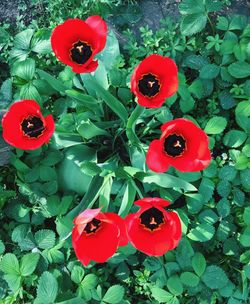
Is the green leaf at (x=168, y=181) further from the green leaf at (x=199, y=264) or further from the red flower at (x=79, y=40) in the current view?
the red flower at (x=79, y=40)

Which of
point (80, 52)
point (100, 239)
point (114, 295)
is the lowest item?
point (114, 295)

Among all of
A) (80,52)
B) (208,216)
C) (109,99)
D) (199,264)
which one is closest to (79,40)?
(80,52)

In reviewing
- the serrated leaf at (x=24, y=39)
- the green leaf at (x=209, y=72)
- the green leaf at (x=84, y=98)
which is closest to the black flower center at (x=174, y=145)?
the green leaf at (x=84, y=98)

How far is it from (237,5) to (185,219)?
114 cm

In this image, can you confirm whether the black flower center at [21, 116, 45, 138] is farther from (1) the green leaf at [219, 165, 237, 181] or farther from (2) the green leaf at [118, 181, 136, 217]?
(1) the green leaf at [219, 165, 237, 181]

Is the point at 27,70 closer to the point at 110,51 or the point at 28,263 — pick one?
the point at 110,51

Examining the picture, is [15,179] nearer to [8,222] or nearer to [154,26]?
[8,222]

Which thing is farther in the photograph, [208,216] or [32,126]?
[208,216]

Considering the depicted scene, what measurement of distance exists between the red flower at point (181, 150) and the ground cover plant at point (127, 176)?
0.32 meters

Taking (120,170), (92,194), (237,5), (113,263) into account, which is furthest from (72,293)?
(237,5)

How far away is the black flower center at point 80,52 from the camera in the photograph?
1614 mm

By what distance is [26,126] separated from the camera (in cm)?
169

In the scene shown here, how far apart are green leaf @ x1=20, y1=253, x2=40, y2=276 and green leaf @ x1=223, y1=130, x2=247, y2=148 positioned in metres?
0.97

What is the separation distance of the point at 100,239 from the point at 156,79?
1.85ft
